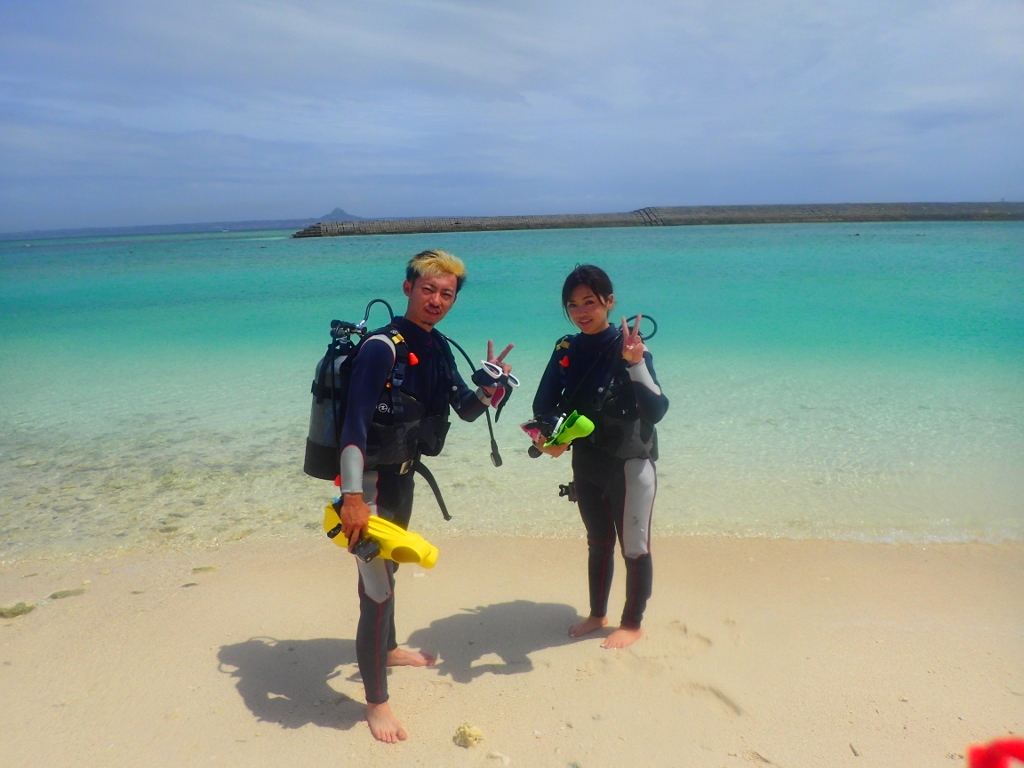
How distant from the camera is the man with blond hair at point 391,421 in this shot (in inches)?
85.1

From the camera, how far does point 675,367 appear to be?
8.73 meters

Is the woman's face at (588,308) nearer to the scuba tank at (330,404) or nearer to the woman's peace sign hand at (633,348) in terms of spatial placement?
the woman's peace sign hand at (633,348)

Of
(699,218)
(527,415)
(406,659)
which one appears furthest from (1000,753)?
(699,218)

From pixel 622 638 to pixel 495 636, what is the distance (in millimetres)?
543

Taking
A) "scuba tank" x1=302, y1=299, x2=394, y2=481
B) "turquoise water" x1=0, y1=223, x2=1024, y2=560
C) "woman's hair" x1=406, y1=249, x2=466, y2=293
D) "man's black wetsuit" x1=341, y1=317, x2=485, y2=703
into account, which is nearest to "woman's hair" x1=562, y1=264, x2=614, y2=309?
"woman's hair" x1=406, y1=249, x2=466, y2=293

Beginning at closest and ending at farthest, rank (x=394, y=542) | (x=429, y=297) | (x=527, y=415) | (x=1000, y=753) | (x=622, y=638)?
(x=1000, y=753), (x=394, y=542), (x=429, y=297), (x=622, y=638), (x=527, y=415)

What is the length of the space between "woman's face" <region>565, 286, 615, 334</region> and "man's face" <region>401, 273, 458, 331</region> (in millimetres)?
449

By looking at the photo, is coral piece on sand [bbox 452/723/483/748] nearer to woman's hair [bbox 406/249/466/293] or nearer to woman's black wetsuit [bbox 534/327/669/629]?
woman's black wetsuit [bbox 534/327/669/629]

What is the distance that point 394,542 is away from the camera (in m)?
2.13

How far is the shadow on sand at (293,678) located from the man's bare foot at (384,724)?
0.30 ft

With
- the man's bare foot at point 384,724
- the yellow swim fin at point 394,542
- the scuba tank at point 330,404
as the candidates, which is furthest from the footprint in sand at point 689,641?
the scuba tank at point 330,404

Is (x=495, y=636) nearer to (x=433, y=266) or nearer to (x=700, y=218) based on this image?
(x=433, y=266)

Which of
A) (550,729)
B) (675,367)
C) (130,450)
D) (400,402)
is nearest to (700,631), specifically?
(550,729)

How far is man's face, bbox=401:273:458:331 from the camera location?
2400 millimetres
